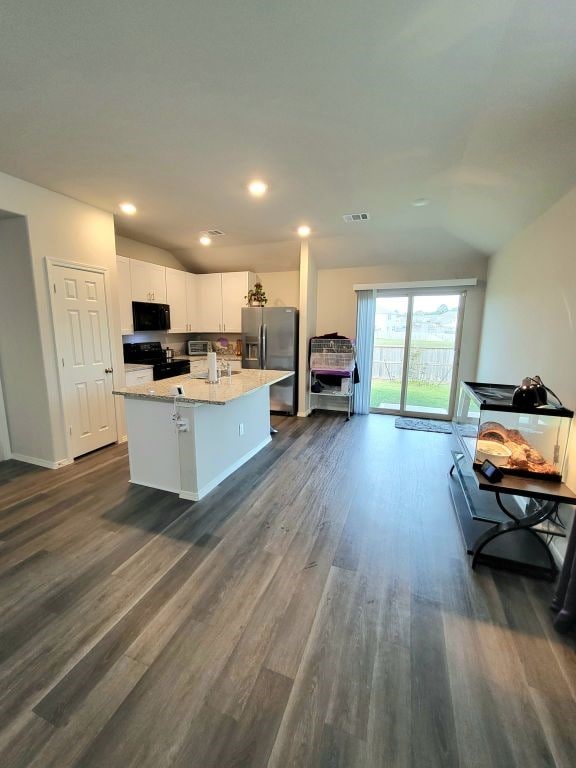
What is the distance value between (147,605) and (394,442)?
3.35 metres

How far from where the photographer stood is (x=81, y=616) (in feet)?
5.34

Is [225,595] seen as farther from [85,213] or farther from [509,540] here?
[85,213]

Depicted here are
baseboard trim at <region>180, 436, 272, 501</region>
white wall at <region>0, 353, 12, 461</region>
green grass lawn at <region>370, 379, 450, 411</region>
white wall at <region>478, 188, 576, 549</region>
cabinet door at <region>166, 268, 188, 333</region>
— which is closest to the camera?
white wall at <region>478, 188, 576, 549</region>

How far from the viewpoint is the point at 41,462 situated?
3395 mm

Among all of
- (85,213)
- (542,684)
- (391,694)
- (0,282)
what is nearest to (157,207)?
(85,213)

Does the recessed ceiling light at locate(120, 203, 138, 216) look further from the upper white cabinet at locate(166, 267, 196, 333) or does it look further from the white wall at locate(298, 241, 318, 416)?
the white wall at locate(298, 241, 318, 416)

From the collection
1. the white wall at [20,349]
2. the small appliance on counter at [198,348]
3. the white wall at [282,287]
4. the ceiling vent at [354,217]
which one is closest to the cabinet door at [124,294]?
the white wall at [20,349]

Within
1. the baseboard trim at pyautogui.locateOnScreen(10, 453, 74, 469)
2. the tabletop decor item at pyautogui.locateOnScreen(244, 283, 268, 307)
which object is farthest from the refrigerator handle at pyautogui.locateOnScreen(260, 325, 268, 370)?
the baseboard trim at pyautogui.locateOnScreen(10, 453, 74, 469)

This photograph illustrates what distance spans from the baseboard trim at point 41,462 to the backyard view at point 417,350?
4636mm

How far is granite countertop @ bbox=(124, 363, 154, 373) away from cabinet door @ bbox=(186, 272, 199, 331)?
1.52 meters

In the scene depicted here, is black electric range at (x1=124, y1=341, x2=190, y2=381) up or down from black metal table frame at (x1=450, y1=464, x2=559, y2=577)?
up

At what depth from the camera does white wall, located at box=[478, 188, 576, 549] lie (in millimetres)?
2162

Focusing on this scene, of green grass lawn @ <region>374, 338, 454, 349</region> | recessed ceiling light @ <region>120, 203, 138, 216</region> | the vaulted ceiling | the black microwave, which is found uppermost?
recessed ceiling light @ <region>120, 203, 138, 216</region>

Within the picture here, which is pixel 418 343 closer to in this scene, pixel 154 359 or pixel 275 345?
pixel 275 345
